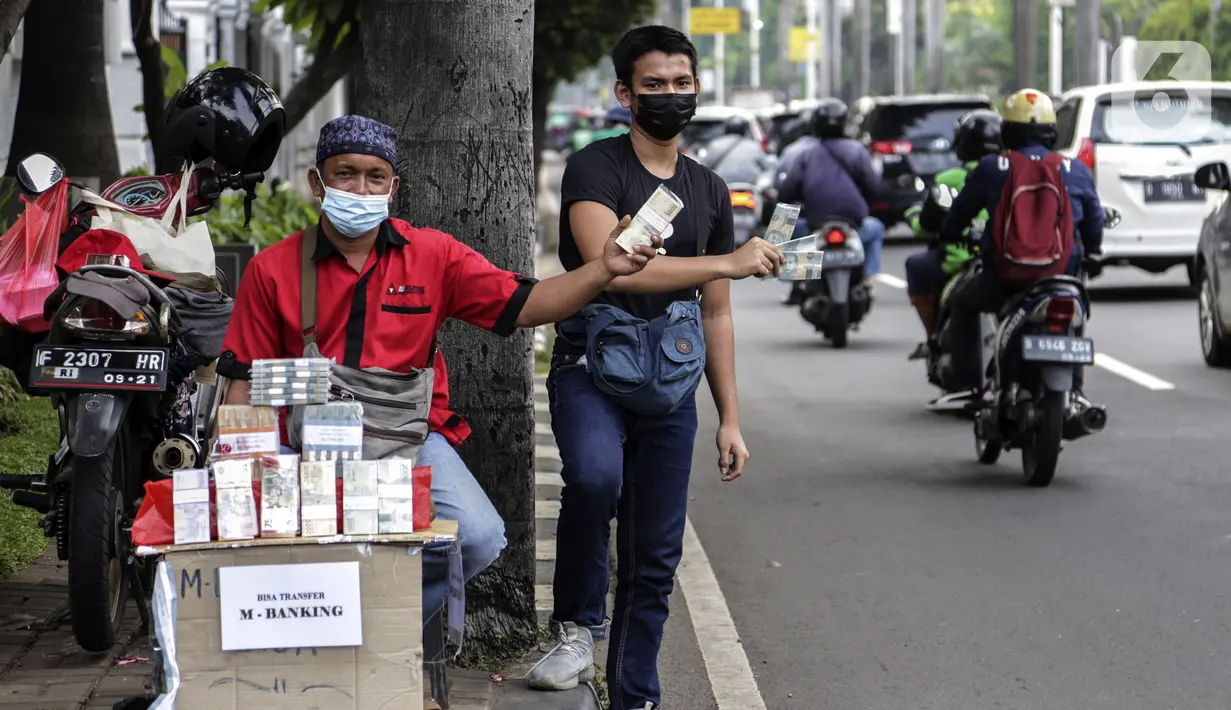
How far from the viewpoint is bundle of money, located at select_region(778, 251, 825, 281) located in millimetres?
4840

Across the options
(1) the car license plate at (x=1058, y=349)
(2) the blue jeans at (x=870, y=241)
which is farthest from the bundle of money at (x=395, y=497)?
(2) the blue jeans at (x=870, y=241)

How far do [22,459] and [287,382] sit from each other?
4779 mm

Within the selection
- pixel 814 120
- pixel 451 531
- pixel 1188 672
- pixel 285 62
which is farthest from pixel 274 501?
pixel 285 62

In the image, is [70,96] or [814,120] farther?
[814,120]

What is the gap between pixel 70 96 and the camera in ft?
38.6

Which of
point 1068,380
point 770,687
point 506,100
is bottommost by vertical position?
point 770,687

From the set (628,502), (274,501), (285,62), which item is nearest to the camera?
(274,501)

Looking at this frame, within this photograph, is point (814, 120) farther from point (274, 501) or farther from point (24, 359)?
point (274, 501)

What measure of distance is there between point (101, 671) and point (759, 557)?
123 inches

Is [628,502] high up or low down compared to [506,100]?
down

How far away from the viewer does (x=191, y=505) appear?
4.30 metres

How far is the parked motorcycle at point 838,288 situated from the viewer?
15.2 metres

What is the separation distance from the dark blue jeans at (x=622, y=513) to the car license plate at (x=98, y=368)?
1.11m

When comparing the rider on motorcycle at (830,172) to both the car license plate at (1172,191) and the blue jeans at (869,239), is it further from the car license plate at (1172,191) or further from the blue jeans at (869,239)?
the car license plate at (1172,191)
